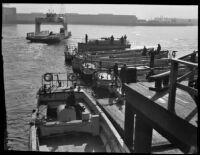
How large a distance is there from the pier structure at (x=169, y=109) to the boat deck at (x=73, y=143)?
2.37 meters

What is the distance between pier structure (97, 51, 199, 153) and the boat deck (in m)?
2.37

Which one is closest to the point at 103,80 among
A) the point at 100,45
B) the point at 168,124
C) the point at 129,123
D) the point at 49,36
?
the point at 129,123

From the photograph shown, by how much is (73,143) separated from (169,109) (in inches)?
235

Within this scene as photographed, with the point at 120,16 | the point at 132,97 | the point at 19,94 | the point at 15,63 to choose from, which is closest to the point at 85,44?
the point at 15,63

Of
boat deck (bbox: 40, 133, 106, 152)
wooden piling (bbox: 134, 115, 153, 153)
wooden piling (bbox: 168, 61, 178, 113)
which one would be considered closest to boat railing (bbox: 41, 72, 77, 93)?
boat deck (bbox: 40, 133, 106, 152)

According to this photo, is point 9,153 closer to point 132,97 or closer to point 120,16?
point 132,97

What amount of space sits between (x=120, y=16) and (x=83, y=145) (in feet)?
603

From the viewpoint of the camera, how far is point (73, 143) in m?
9.70

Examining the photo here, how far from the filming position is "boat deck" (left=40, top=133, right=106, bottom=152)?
9270mm

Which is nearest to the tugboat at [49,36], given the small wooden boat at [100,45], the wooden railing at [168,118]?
the small wooden boat at [100,45]

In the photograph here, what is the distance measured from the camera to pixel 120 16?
187750 millimetres

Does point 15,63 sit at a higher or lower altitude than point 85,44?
lower

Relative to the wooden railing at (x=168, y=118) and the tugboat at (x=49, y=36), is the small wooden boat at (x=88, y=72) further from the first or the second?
the tugboat at (x=49, y=36)

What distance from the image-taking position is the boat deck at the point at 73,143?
365 inches
